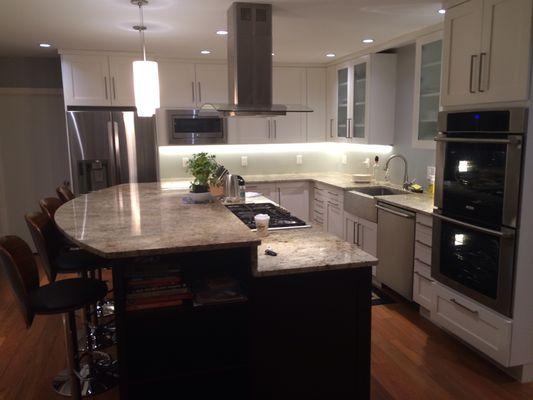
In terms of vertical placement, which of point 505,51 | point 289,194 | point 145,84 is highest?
point 505,51

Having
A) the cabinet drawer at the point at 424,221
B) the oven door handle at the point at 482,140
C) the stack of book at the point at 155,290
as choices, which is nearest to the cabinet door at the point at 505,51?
the oven door handle at the point at 482,140

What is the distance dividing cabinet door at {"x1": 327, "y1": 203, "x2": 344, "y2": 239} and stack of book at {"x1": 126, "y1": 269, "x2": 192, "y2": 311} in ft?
10.2

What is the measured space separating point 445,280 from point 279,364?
1.66 metres

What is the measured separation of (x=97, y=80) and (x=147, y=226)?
3300 mm

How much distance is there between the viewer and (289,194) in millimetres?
5855

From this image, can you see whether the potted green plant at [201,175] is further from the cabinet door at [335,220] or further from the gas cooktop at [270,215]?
the cabinet door at [335,220]

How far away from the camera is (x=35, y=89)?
221 inches

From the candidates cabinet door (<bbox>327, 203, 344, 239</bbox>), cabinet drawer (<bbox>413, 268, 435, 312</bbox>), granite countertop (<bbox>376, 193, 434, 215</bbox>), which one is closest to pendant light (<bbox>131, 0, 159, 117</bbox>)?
granite countertop (<bbox>376, 193, 434, 215</bbox>)

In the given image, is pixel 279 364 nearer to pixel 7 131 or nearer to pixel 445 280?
pixel 445 280

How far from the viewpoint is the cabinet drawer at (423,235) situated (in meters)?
3.54

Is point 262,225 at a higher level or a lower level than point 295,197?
higher

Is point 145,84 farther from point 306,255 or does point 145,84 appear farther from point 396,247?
point 396,247

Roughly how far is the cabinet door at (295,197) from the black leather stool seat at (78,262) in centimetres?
304

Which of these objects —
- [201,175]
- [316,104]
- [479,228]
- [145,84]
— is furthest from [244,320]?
[316,104]
